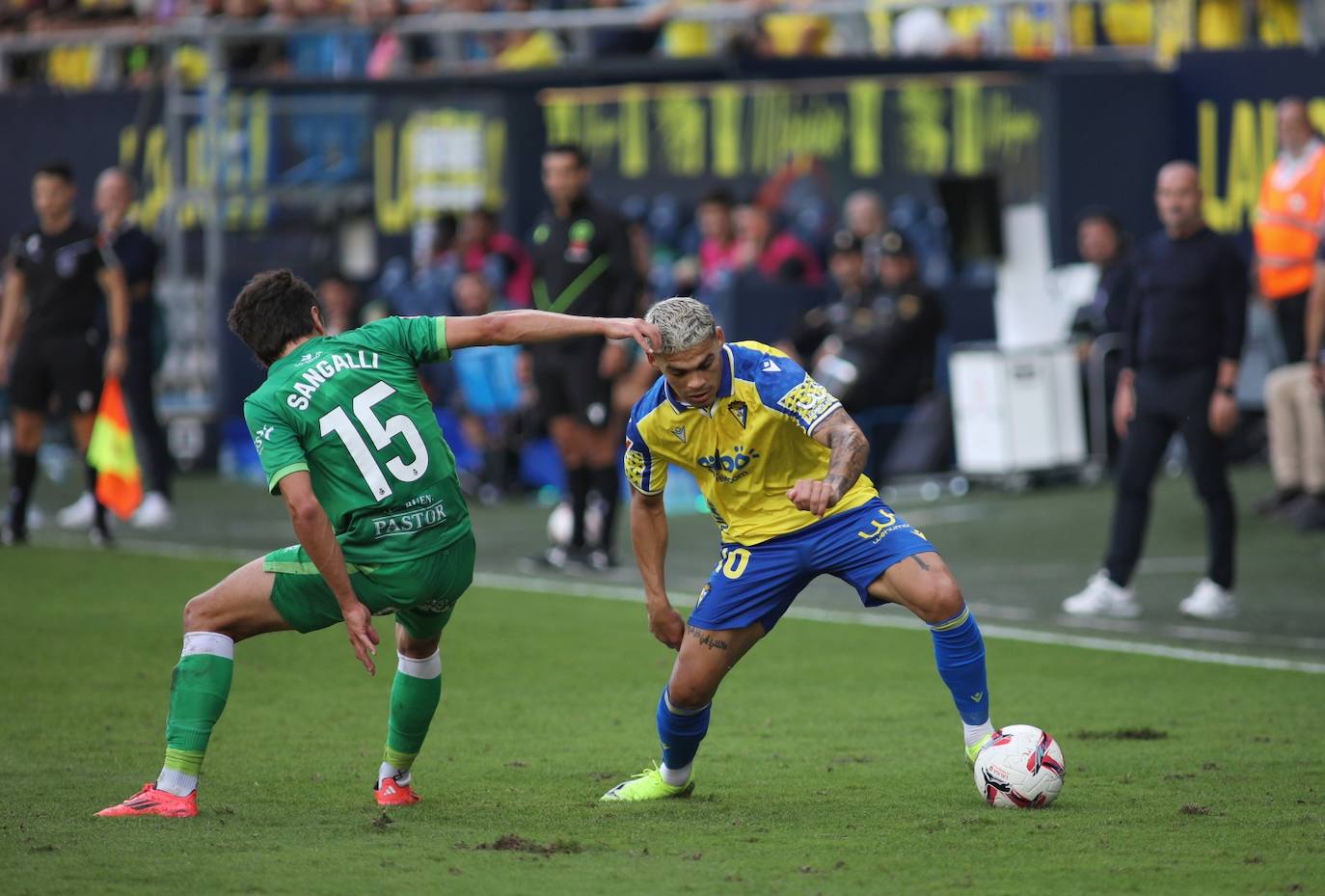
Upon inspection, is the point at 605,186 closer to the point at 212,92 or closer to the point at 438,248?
the point at 438,248

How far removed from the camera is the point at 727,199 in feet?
60.0

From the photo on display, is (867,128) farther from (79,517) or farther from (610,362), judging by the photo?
(79,517)

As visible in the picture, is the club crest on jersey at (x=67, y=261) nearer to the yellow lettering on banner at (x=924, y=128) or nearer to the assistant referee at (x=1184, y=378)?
the assistant referee at (x=1184, y=378)

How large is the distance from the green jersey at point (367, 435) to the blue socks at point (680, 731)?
0.90 metres

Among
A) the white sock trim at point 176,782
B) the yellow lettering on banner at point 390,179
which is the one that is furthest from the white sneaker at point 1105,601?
the yellow lettering on banner at point 390,179

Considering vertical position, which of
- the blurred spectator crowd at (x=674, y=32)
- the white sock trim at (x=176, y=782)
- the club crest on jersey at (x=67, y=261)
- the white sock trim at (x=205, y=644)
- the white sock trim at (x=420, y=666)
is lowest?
the white sock trim at (x=176, y=782)

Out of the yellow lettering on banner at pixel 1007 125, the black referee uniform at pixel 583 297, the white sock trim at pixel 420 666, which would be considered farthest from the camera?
the yellow lettering on banner at pixel 1007 125

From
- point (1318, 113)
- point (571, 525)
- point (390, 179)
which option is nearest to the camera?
point (571, 525)

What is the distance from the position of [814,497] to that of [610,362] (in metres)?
6.74

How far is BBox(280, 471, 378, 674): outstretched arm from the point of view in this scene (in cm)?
605

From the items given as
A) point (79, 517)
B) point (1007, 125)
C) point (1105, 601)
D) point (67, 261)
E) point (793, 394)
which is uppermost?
point (1007, 125)

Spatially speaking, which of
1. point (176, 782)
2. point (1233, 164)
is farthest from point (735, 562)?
point (1233, 164)

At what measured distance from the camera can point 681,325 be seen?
6.19 metres

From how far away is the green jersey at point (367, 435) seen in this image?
6.22 m
